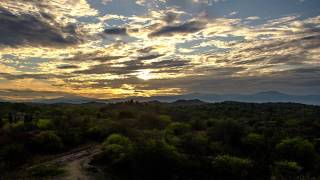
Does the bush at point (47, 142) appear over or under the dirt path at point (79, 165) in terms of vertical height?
over

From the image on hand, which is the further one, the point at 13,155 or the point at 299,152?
the point at 299,152

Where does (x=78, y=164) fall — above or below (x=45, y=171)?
below

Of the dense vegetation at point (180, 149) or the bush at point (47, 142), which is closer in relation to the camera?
the dense vegetation at point (180, 149)

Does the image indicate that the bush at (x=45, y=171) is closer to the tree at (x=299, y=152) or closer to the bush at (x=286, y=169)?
the bush at (x=286, y=169)

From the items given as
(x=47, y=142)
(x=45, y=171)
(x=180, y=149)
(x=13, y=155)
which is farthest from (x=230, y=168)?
(x=47, y=142)

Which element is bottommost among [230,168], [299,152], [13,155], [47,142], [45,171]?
[230,168]

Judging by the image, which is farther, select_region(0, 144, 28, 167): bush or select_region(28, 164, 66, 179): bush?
select_region(0, 144, 28, 167): bush

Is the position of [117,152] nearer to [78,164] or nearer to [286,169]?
[78,164]

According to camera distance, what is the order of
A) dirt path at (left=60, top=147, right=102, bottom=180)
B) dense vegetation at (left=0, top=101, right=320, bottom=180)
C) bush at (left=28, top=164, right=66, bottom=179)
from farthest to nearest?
1. dense vegetation at (left=0, top=101, right=320, bottom=180)
2. dirt path at (left=60, top=147, right=102, bottom=180)
3. bush at (left=28, top=164, right=66, bottom=179)

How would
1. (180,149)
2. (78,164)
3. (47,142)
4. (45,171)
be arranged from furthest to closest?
(47,142) < (180,149) < (78,164) < (45,171)

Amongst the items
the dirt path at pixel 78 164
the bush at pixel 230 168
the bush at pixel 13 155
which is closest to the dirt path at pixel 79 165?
the dirt path at pixel 78 164

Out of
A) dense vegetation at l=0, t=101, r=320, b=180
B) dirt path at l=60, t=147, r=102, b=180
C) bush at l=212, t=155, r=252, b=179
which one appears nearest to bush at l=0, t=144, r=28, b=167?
dense vegetation at l=0, t=101, r=320, b=180

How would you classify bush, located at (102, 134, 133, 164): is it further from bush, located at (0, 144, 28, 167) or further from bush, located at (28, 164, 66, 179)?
bush, located at (0, 144, 28, 167)

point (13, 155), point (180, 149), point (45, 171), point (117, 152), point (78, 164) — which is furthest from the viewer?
point (180, 149)
